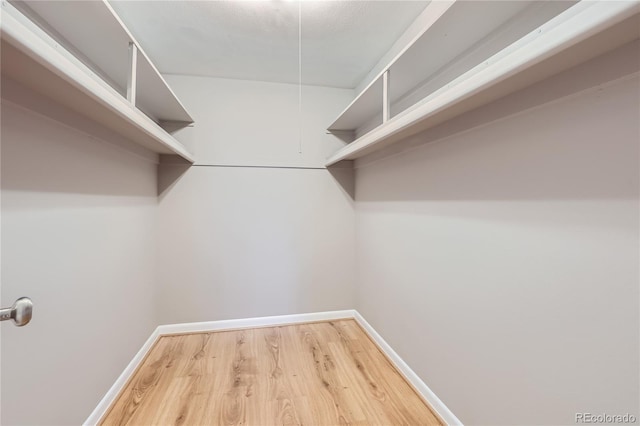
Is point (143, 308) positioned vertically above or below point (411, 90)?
below

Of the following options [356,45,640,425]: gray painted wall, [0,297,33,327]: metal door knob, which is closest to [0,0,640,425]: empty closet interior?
[356,45,640,425]: gray painted wall

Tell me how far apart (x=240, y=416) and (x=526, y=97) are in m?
2.26

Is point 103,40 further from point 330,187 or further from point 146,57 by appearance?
point 330,187

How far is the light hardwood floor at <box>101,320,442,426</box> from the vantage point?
1541 mm

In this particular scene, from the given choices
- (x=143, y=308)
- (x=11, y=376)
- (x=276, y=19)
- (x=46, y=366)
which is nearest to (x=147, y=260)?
(x=143, y=308)

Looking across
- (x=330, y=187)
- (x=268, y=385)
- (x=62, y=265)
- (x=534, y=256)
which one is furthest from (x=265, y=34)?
(x=268, y=385)

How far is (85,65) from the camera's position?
1547mm

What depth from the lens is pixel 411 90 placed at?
198 cm

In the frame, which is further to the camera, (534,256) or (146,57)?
(146,57)

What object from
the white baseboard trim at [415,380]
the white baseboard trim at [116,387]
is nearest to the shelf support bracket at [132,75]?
the white baseboard trim at [116,387]

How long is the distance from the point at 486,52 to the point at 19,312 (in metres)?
2.29

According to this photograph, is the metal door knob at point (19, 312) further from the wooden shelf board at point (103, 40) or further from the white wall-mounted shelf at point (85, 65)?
the wooden shelf board at point (103, 40)

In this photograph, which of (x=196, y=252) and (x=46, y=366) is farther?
(x=196, y=252)

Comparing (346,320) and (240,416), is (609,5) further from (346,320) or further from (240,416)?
(346,320)
